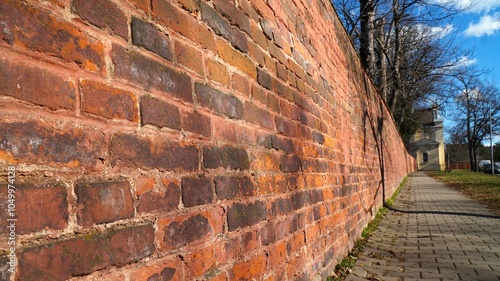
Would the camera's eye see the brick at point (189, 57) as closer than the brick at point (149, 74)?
No

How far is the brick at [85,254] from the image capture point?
854mm

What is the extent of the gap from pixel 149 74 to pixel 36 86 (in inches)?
16.5

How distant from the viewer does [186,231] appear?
1.39 metres

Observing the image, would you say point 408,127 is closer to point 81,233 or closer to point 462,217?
point 462,217

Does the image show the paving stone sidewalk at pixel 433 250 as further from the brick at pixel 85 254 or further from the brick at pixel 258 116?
the brick at pixel 85 254

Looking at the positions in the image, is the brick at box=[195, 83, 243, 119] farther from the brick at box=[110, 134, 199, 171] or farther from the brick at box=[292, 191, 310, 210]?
the brick at box=[292, 191, 310, 210]

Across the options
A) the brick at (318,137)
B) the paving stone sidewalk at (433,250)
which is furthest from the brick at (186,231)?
the paving stone sidewalk at (433,250)

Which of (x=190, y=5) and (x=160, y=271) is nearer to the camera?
(x=160, y=271)

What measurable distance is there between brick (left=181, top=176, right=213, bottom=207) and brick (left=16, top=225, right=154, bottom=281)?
0.22 m

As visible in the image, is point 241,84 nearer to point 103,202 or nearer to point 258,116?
point 258,116

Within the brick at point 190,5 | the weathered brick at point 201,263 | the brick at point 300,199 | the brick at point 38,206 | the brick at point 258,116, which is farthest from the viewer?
the brick at point 300,199

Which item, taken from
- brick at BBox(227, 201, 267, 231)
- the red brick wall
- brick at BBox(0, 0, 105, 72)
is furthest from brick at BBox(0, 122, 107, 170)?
brick at BBox(227, 201, 267, 231)

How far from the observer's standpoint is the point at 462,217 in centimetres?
798

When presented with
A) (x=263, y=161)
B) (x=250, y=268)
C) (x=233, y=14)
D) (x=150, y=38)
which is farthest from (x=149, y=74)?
(x=250, y=268)
